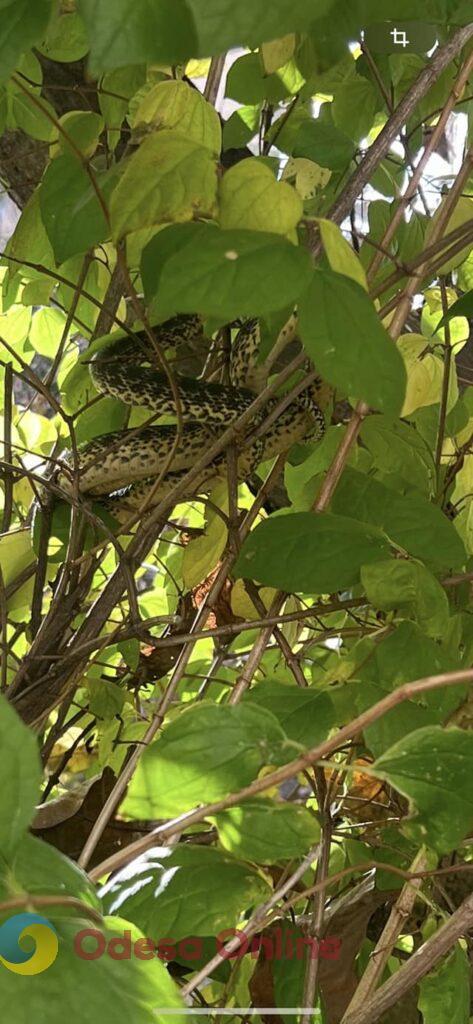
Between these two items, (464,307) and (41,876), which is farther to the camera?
(464,307)

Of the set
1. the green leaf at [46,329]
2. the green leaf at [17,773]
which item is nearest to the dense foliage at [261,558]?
the green leaf at [17,773]

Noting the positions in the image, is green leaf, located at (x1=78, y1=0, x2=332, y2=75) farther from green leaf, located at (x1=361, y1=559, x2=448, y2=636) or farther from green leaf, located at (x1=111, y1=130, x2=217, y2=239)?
green leaf, located at (x1=361, y1=559, x2=448, y2=636)

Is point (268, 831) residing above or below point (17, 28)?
below

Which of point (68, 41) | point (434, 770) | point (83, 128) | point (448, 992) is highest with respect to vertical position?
point (68, 41)

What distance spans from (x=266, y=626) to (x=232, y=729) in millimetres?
296

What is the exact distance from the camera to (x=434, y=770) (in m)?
0.37

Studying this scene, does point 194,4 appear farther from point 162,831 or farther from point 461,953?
point 461,953

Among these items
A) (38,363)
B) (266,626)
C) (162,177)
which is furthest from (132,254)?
(38,363)

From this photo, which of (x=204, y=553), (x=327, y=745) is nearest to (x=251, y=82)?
(x=204, y=553)

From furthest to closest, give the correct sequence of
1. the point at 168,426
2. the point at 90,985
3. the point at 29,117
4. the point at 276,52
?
the point at 168,426, the point at 29,117, the point at 276,52, the point at 90,985

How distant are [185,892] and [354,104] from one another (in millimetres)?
690

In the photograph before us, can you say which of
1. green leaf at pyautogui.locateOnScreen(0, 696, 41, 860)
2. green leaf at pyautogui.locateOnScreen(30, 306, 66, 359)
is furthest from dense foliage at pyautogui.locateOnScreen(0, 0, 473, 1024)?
green leaf at pyautogui.locateOnScreen(30, 306, 66, 359)

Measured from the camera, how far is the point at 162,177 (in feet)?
1.41

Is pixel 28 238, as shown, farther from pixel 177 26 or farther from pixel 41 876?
pixel 41 876
